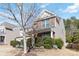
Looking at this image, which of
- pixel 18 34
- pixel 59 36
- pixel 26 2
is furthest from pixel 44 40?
pixel 26 2

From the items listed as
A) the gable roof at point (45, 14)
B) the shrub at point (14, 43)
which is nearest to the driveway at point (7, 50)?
the shrub at point (14, 43)

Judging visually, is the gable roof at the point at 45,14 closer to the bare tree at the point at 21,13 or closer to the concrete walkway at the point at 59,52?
the bare tree at the point at 21,13

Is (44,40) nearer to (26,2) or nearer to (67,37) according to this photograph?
(67,37)

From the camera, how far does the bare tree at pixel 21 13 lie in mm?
2463

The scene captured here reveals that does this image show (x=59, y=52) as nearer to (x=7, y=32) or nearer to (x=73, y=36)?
(x=73, y=36)

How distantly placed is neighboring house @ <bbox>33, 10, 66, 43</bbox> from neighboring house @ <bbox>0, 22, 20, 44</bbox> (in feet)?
1.01

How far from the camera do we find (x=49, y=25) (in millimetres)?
2488

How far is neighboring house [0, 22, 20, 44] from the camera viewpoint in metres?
2.45

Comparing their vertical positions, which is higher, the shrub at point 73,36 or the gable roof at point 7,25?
the gable roof at point 7,25

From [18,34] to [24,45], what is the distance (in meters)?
0.19

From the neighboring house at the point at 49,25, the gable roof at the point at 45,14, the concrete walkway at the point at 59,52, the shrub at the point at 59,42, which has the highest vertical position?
the gable roof at the point at 45,14

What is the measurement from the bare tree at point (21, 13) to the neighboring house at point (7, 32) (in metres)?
0.10

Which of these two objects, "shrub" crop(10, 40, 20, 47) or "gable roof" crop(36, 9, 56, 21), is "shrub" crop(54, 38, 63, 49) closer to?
"gable roof" crop(36, 9, 56, 21)

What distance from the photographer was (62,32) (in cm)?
244
